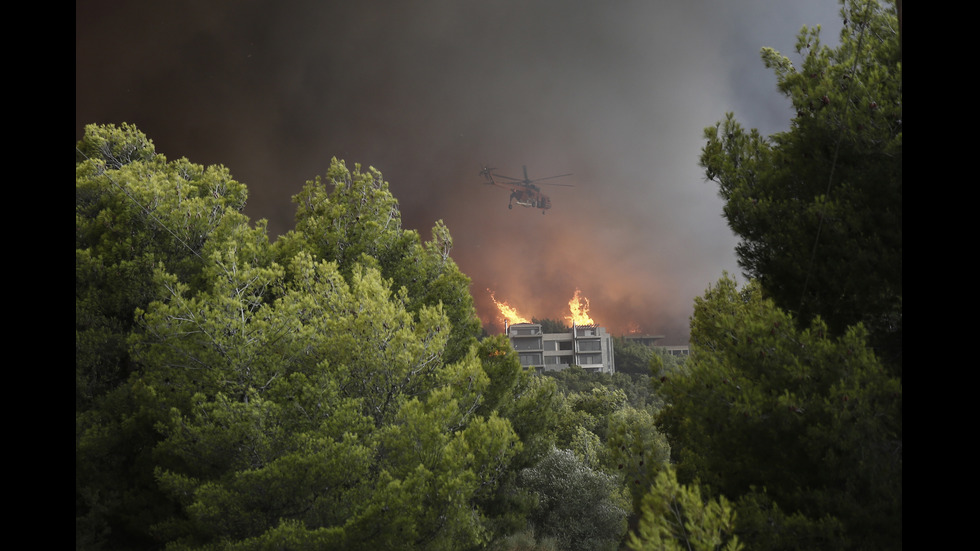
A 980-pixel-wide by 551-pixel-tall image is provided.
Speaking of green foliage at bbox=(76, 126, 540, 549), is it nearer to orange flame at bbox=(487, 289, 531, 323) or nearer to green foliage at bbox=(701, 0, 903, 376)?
green foliage at bbox=(701, 0, 903, 376)

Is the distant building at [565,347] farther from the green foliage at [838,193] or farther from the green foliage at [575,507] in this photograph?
the green foliage at [838,193]

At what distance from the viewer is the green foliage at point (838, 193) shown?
3891 millimetres

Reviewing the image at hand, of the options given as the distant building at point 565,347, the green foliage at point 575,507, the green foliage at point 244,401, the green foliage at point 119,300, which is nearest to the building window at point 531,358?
the distant building at point 565,347

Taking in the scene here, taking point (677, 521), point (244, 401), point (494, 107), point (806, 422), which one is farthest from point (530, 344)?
point (677, 521)

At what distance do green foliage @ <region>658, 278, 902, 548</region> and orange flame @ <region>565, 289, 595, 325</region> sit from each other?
39436mm

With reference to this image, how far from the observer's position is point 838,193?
4168mm

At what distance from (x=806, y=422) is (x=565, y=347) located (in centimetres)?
3962

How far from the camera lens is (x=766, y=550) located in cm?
375

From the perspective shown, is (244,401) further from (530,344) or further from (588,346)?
(588,346)

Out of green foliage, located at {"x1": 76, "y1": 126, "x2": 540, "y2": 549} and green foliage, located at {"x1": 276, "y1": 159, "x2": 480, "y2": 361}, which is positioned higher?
green foliage, located at {"x1": 276, "y1": 159, "x2": 480, "y2": 361}

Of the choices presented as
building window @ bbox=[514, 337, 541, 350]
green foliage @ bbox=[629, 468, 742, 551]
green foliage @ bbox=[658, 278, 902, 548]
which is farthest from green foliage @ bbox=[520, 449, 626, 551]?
building window @ bbox=[514, 337, 541, 350]

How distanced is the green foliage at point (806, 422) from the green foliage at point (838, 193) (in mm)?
405

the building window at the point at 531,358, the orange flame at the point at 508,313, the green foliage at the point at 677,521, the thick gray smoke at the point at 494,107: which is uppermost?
the thick gray smoke at the point at 494,107

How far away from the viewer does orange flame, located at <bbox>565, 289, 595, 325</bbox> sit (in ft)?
149
